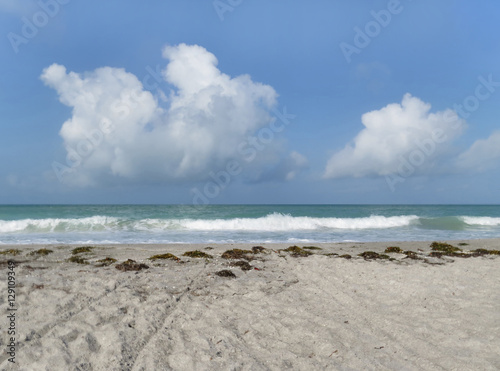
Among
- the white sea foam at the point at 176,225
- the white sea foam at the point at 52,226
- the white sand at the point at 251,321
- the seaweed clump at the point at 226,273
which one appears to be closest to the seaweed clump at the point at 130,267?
the white sand at the point at 251,321

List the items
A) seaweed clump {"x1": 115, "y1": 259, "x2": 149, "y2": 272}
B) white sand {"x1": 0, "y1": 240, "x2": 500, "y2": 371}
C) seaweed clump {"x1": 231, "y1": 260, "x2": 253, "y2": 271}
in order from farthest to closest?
seaweed clump {"x1": 231, "y1": 260, "x2": 253, "y2": 271} → seaweed clump {"x1": 115, "y1": 259, "x2": 149, "y2": 272} → white sand {"x1": 0, "y1": 240, "x2": 500, "y2": 371}

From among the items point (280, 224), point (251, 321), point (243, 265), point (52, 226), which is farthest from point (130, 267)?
point (52, 226)

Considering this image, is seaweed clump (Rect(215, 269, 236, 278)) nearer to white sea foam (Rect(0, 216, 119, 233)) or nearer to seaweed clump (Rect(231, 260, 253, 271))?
seaweed clump (Rect(231, 260, 253, 271))

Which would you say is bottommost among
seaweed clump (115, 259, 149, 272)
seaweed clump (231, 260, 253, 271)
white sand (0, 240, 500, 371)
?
white sand (0, 240, 500, 371)

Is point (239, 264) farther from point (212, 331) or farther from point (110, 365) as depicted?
point (110, 365)

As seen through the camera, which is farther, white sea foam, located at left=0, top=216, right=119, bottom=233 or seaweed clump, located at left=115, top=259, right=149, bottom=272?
white sea foam, located at left=0, top=216, right=119, bottom=233

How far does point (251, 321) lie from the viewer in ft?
16.7

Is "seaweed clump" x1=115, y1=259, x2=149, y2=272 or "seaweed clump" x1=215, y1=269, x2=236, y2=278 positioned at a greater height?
"seaweed clump" x1=115, y1=259, x2=149, y2=272

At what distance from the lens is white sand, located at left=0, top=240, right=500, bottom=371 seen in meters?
4.00

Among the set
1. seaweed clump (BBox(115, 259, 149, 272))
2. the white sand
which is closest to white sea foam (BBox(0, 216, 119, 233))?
seaweed clump (BBox(115, 259, 149, 272))

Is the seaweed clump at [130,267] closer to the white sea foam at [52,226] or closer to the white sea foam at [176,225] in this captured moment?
the white sea foam at [176,225]

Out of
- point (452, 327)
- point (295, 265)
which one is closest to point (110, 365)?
point (452, 327)

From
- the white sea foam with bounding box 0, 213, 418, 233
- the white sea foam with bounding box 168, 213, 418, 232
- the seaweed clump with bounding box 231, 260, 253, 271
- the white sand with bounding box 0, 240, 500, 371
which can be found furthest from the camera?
the white sea foam with bounding box 168, 213, 418, 232

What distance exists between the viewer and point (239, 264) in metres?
9.14
